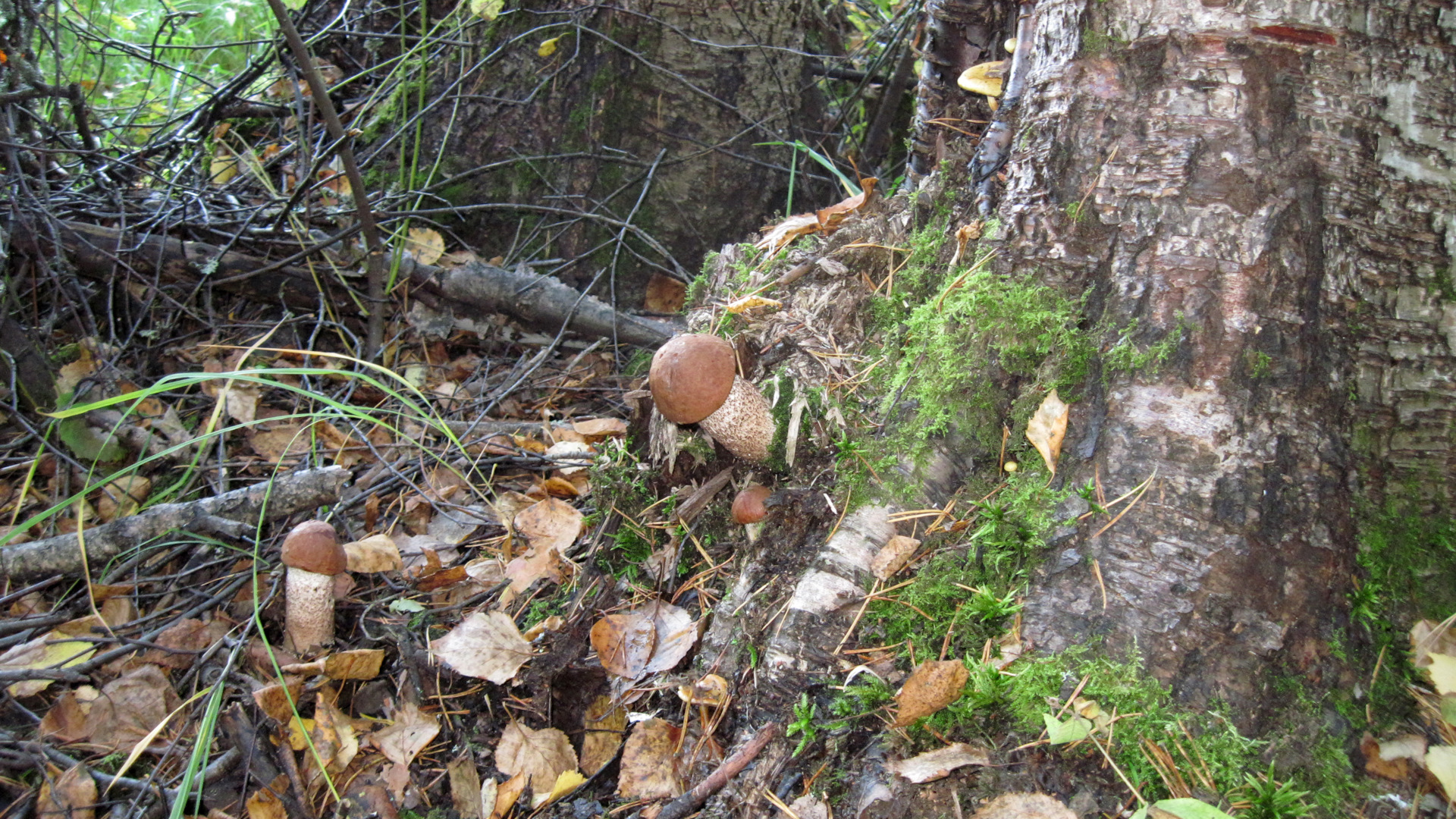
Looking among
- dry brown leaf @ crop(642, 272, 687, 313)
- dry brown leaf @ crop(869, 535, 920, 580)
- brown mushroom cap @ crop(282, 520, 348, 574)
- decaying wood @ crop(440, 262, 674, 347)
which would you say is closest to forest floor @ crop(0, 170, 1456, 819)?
dry brown leaf @ crop(869, 535, 920, 580)

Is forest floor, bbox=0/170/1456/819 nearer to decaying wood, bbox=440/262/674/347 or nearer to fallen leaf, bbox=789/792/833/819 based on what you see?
fallen leaf, bbox=789/792/833/819

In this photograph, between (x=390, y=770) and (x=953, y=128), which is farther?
(x=953, y=128)

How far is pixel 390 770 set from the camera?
1.93m

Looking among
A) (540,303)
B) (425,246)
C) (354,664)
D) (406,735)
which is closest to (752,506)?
(406,735)

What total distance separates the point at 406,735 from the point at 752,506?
1.07 meters

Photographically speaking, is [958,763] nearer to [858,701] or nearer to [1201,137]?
[858,701]

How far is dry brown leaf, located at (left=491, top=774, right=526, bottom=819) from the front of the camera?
5.80 ft

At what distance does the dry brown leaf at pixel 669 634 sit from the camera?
1.81 m

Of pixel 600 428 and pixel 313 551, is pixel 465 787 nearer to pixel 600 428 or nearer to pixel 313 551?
pixel 313 551

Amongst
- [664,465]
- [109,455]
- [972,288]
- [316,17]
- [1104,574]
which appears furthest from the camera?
[316,17]

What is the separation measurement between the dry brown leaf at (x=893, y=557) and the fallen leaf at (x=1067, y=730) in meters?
0.40

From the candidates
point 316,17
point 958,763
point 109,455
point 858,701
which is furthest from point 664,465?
point 316,17

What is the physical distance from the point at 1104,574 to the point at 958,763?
43 cm

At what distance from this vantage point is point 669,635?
6.17 feet
